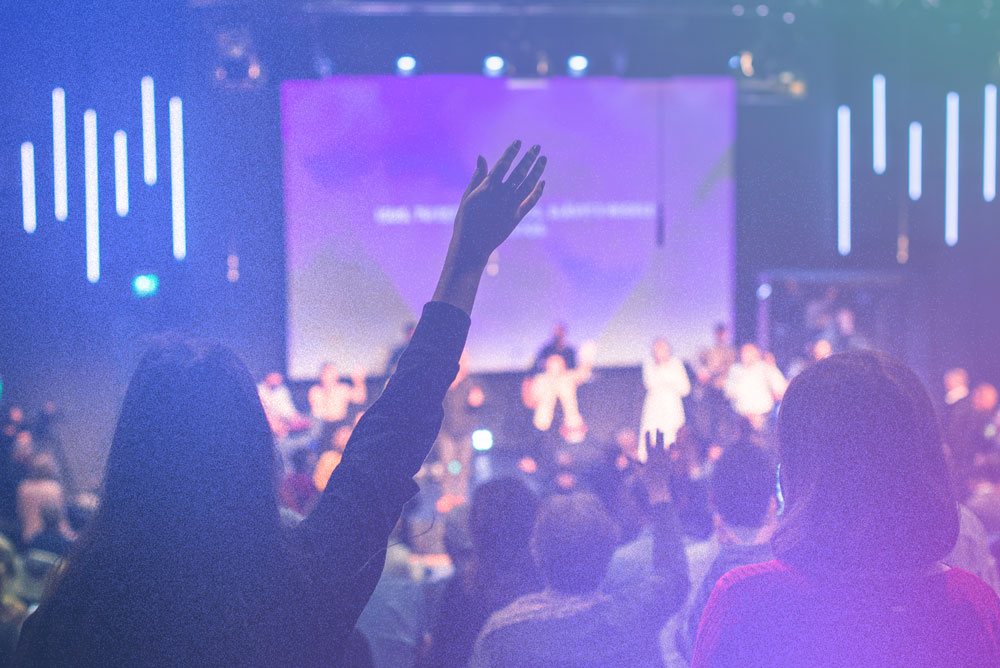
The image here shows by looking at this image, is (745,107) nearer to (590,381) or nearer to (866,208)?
(866,208)

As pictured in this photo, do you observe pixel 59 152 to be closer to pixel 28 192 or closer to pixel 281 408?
pixel 28 192

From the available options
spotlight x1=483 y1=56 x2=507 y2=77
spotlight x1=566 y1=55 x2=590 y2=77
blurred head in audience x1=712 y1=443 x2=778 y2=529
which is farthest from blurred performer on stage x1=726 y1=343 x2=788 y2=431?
blurred head in audience x1=712 y1=443 x2=778 y2=529

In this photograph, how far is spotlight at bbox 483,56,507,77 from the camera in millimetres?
8001

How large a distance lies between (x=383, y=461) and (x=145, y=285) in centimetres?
759

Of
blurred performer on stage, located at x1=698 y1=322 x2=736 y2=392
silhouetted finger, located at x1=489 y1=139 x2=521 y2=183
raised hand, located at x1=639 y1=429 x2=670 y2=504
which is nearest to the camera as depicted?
silhouetted finger, located at x1=489 y1=139 x2=521 y2=183

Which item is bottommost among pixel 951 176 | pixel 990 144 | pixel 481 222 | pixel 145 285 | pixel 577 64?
pixel 481 222

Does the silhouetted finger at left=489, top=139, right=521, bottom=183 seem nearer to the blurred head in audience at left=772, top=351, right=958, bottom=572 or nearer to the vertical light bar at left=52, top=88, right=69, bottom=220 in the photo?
the blurred head in audience at left=772, top=351, right=958, bottom=572

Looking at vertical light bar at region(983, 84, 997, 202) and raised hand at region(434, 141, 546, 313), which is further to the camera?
vertical light bar at region(983, 84, 997, 202)

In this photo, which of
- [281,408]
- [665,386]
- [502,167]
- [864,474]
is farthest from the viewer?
[281,408]

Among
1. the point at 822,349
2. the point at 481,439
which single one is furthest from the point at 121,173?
the point at 822,349

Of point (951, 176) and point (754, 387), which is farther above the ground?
point (951, 176)

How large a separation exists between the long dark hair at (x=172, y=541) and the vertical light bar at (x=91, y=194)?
7.95 metres

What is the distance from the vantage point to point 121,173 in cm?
805

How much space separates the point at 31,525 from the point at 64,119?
483cm
